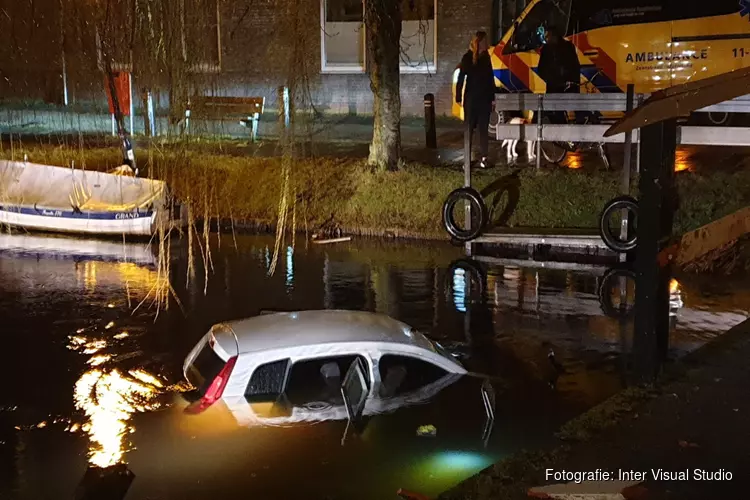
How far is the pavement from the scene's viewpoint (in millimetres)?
5863

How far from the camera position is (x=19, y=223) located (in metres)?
16.1

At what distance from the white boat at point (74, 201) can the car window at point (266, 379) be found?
818 cm

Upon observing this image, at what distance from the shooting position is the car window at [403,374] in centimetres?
757

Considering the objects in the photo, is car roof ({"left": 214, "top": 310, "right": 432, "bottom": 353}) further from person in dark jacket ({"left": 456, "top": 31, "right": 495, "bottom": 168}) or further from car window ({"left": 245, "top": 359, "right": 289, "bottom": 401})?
person in dark jacket ({"left": 456, "top": 31, "right": 495, "bottom": 168})

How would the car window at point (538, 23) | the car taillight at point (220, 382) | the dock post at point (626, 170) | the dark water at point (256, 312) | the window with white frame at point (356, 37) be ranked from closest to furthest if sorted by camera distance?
the dark water at point (256, 312)
the car taillight at point (220, 382)
the dock post at point (626, 170)
the car window at point (538, 23)
the window with white frame at point (356, 37)

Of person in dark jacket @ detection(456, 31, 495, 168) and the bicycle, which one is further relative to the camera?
the bicycle

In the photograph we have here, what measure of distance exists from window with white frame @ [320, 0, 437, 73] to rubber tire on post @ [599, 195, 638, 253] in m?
11.5

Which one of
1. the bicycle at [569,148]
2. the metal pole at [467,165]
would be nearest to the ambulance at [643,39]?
the bicycle at [569,148]

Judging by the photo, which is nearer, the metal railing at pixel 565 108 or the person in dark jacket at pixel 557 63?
the metal railing at pixel 565 108

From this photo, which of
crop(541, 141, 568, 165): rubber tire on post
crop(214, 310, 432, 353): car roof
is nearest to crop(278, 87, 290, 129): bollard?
crop(214, 310, 432, 353): car roof

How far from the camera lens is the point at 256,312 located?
11102mm

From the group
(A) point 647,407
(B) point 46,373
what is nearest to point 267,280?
(B) point 46,373

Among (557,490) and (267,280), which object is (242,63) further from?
(557,490)

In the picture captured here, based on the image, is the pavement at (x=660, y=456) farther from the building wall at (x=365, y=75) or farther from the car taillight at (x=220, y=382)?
the building wall at (x=365, y=75)
